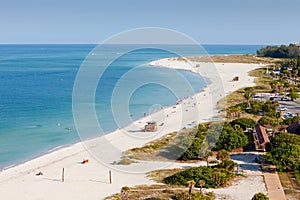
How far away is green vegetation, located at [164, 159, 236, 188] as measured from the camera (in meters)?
25.3

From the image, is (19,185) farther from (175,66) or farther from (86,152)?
(175,66)

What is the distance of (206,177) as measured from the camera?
25.5 meters

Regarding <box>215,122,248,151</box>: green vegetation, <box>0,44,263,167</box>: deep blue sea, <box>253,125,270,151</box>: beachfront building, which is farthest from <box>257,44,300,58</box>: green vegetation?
<box>215,122,248,151</box>: green vegetation

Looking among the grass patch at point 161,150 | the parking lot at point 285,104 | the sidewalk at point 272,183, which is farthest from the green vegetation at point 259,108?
the sidewalk at point 272,183

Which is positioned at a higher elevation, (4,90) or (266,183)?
(4,90)

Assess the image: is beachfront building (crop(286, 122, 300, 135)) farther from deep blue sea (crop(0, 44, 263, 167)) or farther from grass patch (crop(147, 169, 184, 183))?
deep blue sea (crop(0, 44, 263, 167))

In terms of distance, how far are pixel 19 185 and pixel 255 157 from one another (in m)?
20.1

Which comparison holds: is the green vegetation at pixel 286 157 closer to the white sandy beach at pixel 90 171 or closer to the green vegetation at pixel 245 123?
the white sandy beach at pixel 90 171

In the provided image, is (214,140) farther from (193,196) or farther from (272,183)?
(193,196)

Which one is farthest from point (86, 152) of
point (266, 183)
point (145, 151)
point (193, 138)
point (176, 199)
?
point (266, 183)

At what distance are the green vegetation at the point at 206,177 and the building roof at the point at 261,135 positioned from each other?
7671mm

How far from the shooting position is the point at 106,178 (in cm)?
2762

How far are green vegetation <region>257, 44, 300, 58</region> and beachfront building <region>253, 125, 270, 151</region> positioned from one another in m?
111

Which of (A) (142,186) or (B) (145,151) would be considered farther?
(B) (145,151)
